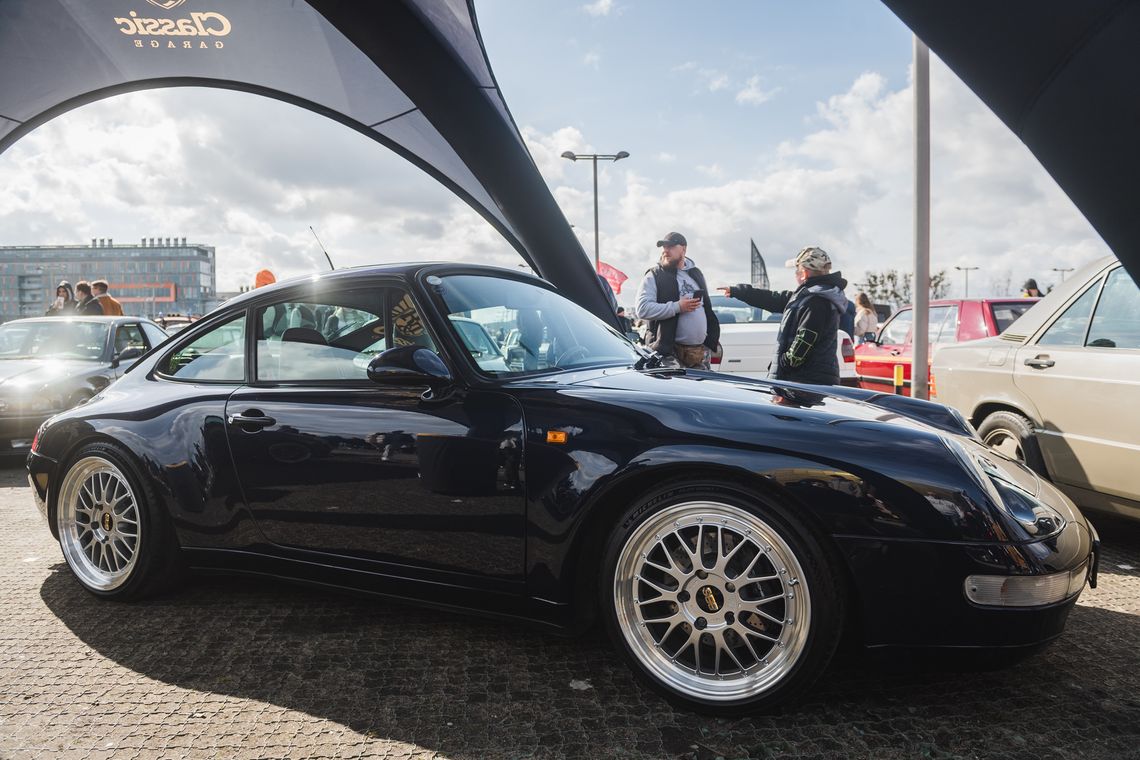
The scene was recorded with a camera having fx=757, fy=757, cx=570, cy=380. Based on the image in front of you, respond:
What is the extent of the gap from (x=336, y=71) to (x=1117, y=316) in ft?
67.9

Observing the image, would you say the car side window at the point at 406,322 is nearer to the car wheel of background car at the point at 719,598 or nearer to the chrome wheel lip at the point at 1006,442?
the car wheel of background car at the point at 719,598

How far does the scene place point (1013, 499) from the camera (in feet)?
7.25

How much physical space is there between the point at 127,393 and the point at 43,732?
1.69 metres

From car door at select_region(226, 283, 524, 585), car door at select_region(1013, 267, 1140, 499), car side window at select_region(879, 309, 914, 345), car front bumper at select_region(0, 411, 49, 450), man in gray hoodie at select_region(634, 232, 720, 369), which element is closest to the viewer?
car door at select_region(226, 283, 524, 585)

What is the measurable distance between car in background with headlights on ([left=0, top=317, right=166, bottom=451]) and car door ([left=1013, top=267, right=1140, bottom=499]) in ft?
24.3

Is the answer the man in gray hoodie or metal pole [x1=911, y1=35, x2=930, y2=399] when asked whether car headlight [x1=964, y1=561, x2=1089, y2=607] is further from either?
metal pole [x1=911, y1=35, x2=930, y2=399]

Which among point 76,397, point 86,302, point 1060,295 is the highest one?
point 86,302

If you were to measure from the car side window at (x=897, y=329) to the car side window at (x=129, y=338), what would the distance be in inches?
352

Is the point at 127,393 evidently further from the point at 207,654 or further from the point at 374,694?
the point at 374,694

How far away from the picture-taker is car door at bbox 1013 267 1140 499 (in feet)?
12.3

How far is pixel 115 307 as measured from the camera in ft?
35.9

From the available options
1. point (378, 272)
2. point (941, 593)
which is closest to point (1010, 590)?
point (941, 593)

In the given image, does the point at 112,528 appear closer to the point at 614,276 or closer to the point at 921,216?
the point at 921,216

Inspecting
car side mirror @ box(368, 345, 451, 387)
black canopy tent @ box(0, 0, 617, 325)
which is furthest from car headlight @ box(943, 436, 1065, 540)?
black canopy tent @ box(0, 0, 617, 325)
